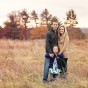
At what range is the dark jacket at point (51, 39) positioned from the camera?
34.8 ft

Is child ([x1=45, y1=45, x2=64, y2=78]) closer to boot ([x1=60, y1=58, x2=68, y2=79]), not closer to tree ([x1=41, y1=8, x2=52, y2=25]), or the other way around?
boot ([x1=60, y1=58, x2=68, y2=79])

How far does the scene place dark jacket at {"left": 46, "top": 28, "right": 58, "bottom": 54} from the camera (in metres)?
10.6

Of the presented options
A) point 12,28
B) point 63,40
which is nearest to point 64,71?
point 63,40

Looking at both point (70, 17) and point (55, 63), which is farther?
point (70, 17)

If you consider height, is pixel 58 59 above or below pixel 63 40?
below

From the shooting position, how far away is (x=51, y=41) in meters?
10.7

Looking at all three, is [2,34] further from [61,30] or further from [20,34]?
[61,30]

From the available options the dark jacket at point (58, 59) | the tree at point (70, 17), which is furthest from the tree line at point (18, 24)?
the dark jacket at point (58, 59)

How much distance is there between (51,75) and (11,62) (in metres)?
2.66

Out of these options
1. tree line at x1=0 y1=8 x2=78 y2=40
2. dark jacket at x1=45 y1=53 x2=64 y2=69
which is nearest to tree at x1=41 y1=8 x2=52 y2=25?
tree line at x1=0 y1=8 x2=78 y2=40

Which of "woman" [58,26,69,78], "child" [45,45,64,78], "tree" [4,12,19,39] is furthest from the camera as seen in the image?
"tree" [4,12,19,39]

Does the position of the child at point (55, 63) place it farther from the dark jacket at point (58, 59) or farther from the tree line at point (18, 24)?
the tree line at point (18, 24)

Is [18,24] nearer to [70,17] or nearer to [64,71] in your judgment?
[70,17]

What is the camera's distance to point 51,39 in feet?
→ 35.0
